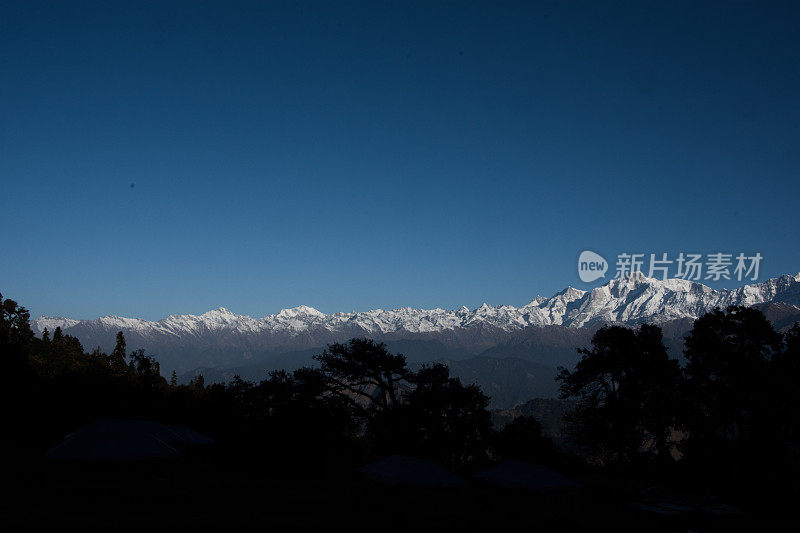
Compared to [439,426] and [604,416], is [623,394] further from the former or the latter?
[439,426]

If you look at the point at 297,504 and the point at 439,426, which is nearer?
the point at 297,504

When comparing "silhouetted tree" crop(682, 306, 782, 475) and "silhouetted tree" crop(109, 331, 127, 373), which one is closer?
"silhouetted tree" crop(682, 306, 782, 475)

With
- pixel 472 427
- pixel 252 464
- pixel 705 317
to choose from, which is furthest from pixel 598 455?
pixel 252 464

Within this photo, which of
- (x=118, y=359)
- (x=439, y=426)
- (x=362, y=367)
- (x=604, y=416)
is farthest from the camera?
(x=118, y=359)

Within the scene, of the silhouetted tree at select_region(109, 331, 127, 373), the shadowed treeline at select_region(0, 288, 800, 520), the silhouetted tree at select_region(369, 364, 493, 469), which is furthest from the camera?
the silhouetted tree at select_region(109, 331, 127, 373)

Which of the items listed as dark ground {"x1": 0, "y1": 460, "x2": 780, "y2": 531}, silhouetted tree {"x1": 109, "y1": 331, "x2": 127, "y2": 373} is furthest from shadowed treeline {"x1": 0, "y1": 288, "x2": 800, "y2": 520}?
silhouetted tree {"x1": 109, "y1": 331, "x2": 127, "y2": 373}

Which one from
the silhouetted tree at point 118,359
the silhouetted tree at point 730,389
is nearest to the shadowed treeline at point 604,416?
the silhouetted tree at point 730,389

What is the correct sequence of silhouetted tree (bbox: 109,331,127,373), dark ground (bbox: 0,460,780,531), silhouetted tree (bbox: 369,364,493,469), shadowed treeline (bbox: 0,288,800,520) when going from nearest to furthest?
1. dark ground (bbox: 0,460,780,531)
2. shadowed treeline (bbox: 0,288,800,520)
3. silhouetted tree (bbox: 369,364,493,469)
4. silhouetted tree (bbox: 109,331,127,373)

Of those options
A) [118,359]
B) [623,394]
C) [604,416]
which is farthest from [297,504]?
[118,359]

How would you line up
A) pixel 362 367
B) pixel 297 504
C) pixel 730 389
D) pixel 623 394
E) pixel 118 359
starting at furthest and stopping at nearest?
pixel 118 359 → pixel 362 367 → pixel 623 394 → pixel 730 389 → pixel 297 504

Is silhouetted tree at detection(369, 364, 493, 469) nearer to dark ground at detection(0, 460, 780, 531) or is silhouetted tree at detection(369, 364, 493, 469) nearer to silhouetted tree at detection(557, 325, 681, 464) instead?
silhouetted tree at detection(557, 325, 681, 464)

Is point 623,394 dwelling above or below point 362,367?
A: above

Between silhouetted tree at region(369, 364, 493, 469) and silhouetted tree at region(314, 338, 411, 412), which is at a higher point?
silhouetted tree at region(314, 338, 411, 412)

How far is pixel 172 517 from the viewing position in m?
17.2
